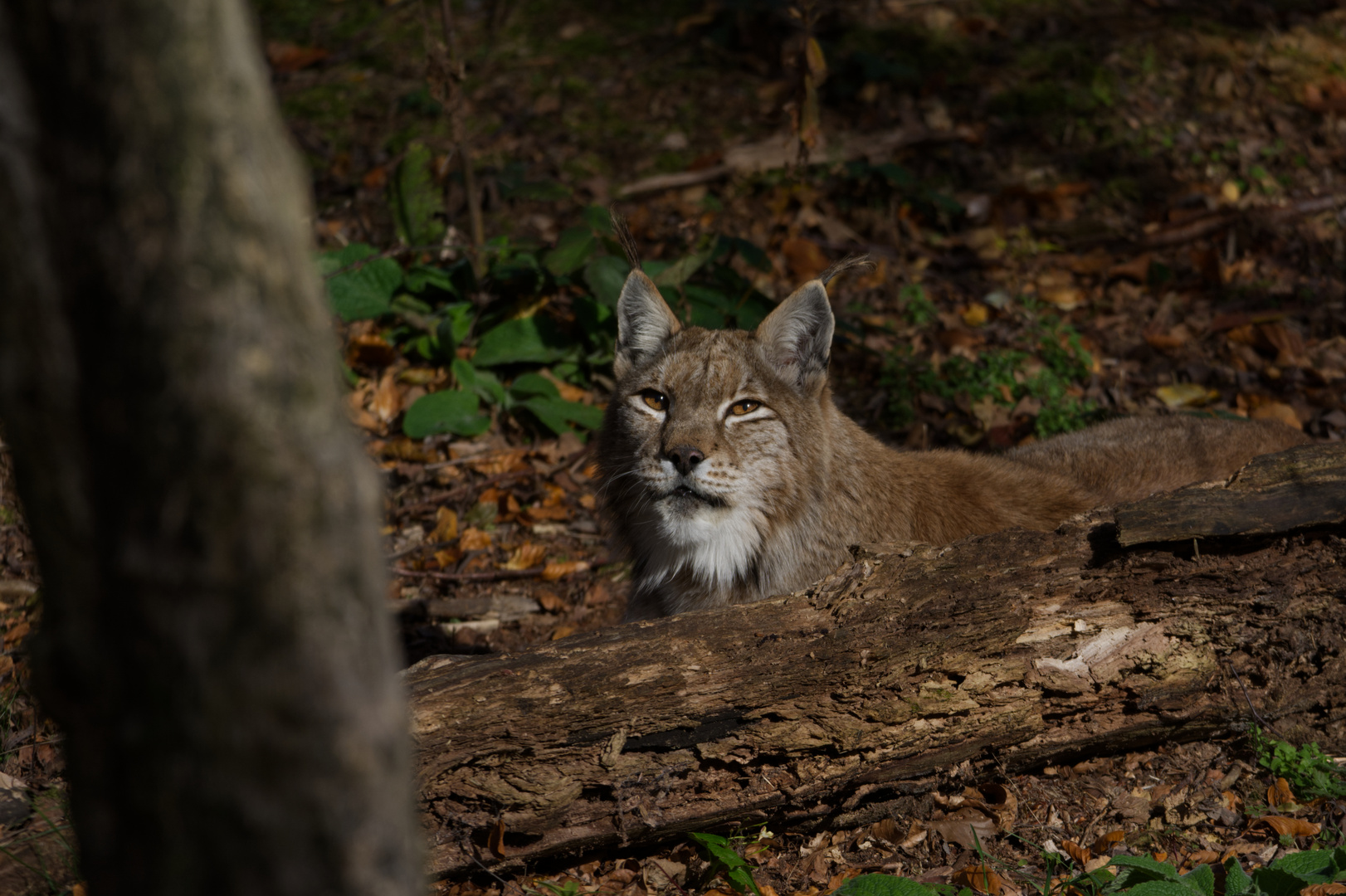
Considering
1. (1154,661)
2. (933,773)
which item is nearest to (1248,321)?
(1154,661)

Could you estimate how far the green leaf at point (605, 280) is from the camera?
6359mm

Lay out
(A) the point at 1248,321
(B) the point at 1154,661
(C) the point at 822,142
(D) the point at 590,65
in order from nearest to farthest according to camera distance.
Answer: (B) the point at 1154,661 < (A) the point at 1248,321 < (C) the point at 822,142 < (D) the point at 590,65

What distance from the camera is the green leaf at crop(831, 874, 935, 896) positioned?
287cm

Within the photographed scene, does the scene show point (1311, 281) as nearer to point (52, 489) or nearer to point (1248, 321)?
point (1248, 321)

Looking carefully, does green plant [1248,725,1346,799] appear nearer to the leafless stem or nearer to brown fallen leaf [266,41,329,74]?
the leafless stem

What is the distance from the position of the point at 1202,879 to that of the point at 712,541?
2.08 m

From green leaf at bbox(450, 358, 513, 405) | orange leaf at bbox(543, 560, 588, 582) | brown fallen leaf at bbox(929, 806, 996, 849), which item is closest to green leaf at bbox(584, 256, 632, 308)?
green leaf at bbox(450, 358, 513, 405)

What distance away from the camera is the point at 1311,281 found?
7.17 meters

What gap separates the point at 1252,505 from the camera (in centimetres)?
333

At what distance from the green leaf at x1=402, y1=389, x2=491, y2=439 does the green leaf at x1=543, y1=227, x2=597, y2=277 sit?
3.32 ft

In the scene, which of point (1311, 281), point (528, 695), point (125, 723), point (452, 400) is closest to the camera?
point (125, 723)

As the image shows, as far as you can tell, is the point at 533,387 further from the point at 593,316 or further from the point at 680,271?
the point at 680,271

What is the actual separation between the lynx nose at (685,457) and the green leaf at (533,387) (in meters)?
2.62

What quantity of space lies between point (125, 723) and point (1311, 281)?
8144 mm
